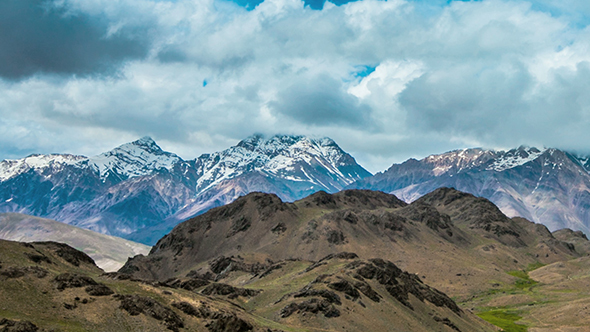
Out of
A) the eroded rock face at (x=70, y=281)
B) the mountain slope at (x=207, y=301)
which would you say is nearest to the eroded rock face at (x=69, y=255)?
the mountain slope at (x=207, y=301)

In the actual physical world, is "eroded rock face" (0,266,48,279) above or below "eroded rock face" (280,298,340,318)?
below

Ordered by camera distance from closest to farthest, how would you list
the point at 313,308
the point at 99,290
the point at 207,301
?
the point at 99,290 < the point at 207,301 < the point at 313,308

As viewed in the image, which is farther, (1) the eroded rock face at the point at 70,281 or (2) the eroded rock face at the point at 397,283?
(2) the eroded rock face at the point at 397,283

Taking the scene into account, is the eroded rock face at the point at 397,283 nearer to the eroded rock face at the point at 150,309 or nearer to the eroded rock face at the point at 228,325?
the eroded rock face at the point at 228,325

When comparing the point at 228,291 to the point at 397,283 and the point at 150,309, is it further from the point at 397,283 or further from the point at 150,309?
the point at 150,309

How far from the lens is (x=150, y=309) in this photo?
297 ft

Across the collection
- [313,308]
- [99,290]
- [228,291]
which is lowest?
[99,290]

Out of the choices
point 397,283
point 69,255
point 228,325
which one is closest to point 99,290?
point 228,325

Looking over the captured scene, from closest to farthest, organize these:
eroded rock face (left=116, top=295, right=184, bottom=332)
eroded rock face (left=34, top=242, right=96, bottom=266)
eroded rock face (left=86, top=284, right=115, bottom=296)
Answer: eroded rock face (left=116, top=295, right=184, bottom=332), eroded rock face (left=86, top=284, right=115, bottom=296), eroded rock face (left=34, top=242, right=96, bottom=266)

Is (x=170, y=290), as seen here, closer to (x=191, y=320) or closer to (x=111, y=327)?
(x=191, y=320)

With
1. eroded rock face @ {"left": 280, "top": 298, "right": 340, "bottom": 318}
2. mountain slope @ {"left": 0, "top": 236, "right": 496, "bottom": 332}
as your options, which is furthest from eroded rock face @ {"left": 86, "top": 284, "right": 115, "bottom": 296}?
eroded rock face @ {"left": 280, "top": 298, "right": 340, "bottom": 318}

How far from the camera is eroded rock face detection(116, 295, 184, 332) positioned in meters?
88.9

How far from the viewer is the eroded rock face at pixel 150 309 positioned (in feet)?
292

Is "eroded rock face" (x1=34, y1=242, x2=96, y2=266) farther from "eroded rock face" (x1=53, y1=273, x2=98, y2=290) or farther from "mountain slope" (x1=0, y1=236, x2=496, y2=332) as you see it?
"eroded rock face" (x1=53, y1=273, x2=98, y2=290)
